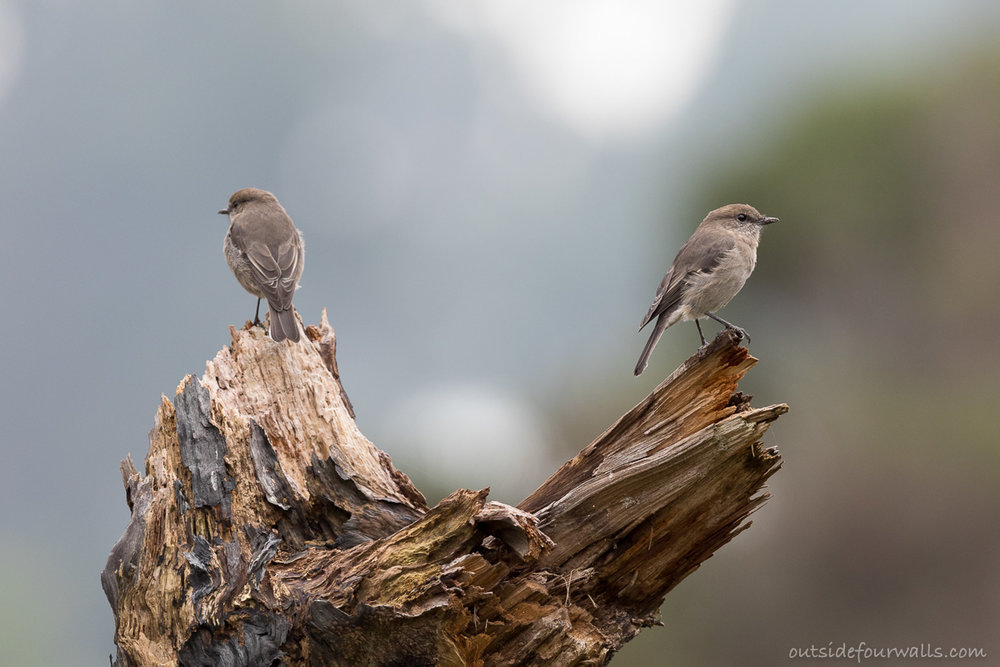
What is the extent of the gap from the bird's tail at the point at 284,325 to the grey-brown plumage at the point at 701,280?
105 inches

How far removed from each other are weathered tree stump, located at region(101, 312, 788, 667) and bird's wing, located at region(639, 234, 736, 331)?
47.4 inches

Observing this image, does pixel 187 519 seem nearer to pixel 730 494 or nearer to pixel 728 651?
pixel 730 494

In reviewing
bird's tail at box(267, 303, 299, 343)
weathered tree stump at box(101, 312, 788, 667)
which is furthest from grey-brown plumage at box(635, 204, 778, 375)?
bird's tail at box(267, 303, 299, 343)

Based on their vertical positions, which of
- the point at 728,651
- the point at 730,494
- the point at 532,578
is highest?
the point at 728,651

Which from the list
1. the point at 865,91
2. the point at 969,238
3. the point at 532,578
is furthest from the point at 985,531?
the point at 532,578

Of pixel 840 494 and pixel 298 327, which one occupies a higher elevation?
pixel 840 494

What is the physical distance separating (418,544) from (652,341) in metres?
2.30

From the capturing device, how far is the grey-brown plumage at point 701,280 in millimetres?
6246

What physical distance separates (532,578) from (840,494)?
1320 centimetres

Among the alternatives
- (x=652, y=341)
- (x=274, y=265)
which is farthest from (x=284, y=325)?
(x=652, y=341)

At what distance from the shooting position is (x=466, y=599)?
4.55m

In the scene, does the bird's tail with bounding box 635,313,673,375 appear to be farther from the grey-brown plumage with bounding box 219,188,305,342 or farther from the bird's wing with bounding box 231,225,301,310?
the bird's wing with bounding box 231,225,301,310

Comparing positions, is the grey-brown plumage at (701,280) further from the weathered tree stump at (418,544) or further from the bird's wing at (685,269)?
the weathered tree stump at (418,544)

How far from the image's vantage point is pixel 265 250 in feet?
26.7
